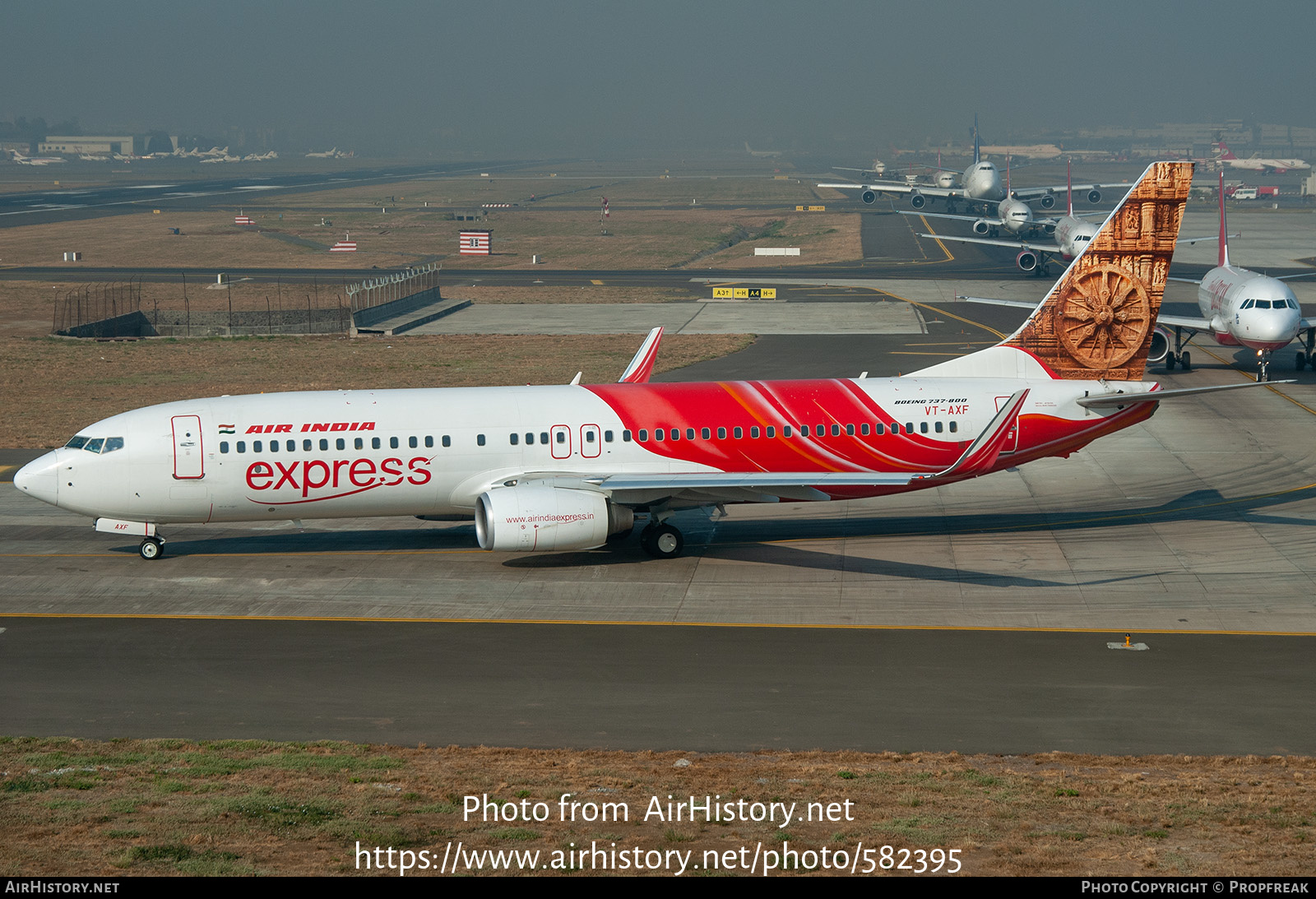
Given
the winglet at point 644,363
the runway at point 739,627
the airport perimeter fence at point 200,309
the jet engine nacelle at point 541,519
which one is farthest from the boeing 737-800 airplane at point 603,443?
the airport perimeter fence at point 200,309

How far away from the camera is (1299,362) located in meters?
58.8

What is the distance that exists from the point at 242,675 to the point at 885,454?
17.5 meters

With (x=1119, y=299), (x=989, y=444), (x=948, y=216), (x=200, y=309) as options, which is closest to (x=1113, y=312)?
(x=1119, y=299)

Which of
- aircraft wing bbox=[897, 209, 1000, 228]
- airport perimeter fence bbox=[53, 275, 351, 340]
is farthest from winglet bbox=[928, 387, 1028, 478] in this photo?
aircraft wing bbox=[897, 209, 1000, 228]

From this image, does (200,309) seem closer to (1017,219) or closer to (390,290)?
(390,290)

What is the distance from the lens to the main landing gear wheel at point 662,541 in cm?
3206

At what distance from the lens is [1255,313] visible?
54.1 m

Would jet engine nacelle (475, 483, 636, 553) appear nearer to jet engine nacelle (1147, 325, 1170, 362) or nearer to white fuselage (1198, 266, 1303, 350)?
white fuselage (1198, 266, 1303, 350)

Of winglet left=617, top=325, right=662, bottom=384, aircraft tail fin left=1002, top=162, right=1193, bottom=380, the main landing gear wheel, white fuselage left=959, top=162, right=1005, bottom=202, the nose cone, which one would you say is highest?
white fuselage left=959, top=162, right=1005, bottom=202

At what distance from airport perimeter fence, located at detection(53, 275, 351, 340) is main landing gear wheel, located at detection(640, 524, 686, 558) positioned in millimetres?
47577

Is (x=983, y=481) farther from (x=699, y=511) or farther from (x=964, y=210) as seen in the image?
(x=964, y=210)

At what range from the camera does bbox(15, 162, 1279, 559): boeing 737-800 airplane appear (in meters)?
30.4

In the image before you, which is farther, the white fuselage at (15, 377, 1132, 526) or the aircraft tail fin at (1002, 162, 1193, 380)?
the aircraft tail fin at (1002, 162, 1193, 380)

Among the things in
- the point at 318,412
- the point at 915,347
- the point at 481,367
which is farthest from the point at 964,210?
the point at 318,412
